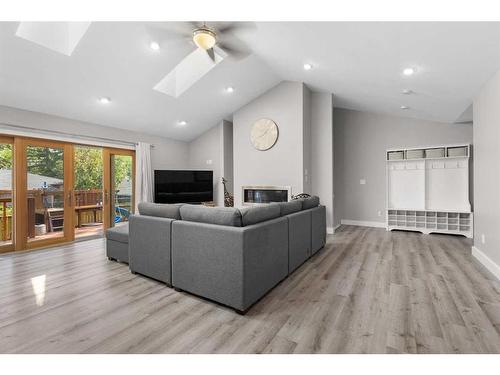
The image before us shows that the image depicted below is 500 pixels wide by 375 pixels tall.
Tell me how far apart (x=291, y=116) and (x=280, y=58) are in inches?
54.9

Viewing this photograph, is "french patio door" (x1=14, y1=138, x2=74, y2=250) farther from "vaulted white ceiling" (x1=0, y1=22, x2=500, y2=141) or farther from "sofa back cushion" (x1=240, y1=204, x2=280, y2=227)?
"sofa back cushion" (x1=240, y1=204, x2=280, y2=227)

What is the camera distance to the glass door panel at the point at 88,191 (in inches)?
192

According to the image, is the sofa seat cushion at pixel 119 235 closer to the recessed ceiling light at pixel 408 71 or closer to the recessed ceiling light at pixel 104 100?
the recessed ceiling light at pixel 104 100

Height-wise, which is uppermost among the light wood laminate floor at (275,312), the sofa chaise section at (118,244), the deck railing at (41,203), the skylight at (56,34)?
the skylight at (56,34)

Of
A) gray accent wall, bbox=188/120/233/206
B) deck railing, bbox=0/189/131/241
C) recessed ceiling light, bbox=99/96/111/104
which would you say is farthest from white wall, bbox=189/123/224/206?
recessed ceiling light, bbox=99/96/111/104

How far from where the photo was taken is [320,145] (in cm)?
555

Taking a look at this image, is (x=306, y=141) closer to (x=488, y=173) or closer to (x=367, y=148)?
(x=367, y=148)

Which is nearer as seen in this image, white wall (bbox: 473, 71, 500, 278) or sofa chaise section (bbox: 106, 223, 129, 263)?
white wall (bbox: 473, 71, 500, 278)

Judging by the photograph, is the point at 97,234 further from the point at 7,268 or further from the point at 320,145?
the point at 320,145

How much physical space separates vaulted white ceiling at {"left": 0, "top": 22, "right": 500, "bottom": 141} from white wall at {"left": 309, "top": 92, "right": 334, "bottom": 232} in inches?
13.1

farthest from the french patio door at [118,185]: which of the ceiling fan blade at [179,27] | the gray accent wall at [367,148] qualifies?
the gray accent wall at [367,148]

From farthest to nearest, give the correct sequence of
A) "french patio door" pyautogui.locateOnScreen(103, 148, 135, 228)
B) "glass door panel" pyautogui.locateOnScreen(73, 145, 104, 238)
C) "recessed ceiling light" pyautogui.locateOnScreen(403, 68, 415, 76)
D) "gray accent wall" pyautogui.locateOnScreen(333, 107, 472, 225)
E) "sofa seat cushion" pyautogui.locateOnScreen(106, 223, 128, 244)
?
"gray accent wall" pyautogui.locateOnScreen(333, 107, 472, 225), "french patio door" pyautogui.locateOnScreen(103, 148, 135, 228), "glass door panel" pyautogui.locateOnScreen(73, 145, 104, 238), "sofa seat cushion" pyautogui.locateOnScreen(106, 223, 128, 244), "recessed ceiling light" pyautogui.locateOnScreen(403, 68, 415, 76)

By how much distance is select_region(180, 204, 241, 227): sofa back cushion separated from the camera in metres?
2.18
